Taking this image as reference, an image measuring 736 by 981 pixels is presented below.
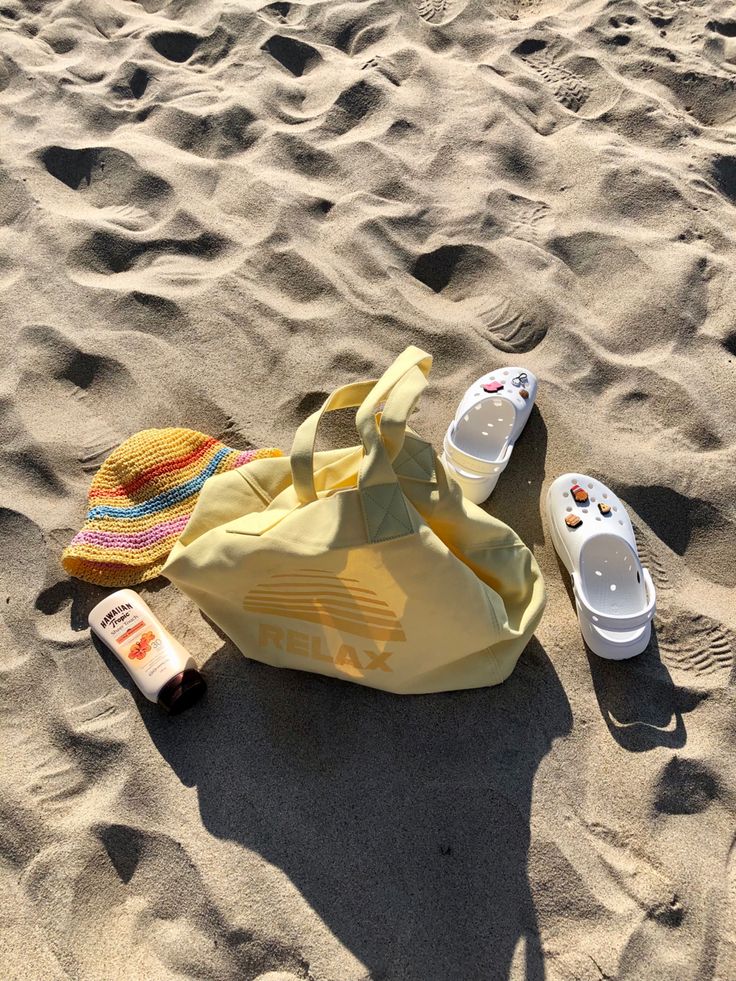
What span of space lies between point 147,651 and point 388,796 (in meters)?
0.68

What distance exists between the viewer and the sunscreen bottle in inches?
68.4

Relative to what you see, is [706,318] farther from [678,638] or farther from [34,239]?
[34,239]

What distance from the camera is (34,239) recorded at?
2576 mm

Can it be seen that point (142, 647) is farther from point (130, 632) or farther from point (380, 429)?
point (380, 429)

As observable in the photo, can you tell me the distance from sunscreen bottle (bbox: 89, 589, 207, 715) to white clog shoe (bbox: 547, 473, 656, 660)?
1.00 metres

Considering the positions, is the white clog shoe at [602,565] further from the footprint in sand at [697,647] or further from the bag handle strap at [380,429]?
the bag handle strap at [380,429]

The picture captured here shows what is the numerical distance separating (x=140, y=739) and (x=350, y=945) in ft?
2.18

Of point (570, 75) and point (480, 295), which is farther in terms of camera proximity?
point (570, 75)

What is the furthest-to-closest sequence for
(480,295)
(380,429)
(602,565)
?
1. (480,295)
2. (602,565)
3. (380,429)

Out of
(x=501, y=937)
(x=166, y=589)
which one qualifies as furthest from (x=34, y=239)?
(x=501, y=937)

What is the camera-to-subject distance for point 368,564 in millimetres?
1586

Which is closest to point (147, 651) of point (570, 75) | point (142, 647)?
point (142, 647)

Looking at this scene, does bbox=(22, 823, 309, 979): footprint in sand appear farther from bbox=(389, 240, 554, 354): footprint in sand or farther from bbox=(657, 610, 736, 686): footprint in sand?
bbox=(389, 240, 554, 354): footprint in sand

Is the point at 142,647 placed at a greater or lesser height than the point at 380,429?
lesser
